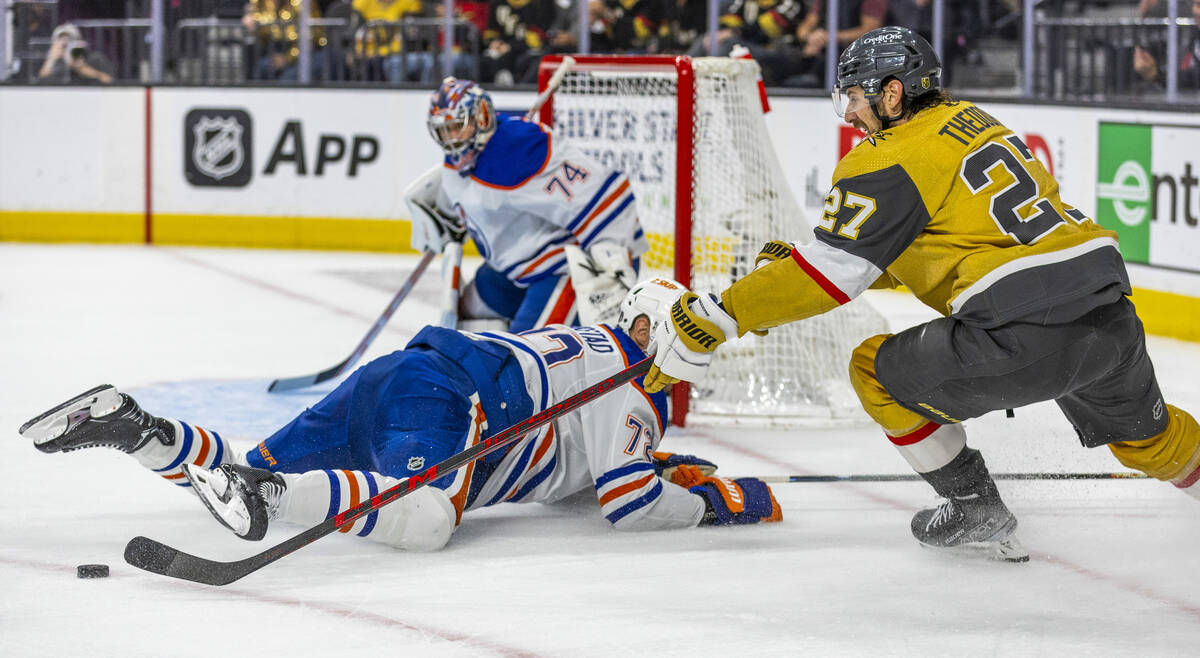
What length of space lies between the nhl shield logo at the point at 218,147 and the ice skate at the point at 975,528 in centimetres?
578

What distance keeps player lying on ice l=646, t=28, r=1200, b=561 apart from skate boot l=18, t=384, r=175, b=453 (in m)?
0.89

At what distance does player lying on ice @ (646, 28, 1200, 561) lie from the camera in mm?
2498

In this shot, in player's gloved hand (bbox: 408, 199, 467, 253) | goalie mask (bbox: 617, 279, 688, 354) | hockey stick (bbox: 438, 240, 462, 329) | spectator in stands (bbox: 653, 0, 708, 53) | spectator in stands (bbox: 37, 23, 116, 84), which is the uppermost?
spectator in stands (bbox: 653, 0, 708, 53)

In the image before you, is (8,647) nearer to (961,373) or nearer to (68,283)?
(961,373)

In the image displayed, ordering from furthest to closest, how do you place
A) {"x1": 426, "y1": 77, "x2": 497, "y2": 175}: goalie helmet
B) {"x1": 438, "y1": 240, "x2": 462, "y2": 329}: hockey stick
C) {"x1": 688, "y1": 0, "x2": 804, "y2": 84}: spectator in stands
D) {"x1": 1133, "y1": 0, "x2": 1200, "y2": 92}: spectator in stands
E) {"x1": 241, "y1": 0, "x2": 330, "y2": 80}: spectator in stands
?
{"x1": 241, "y1": 0, "x2": 330, "y2": 80}: spectator in stands, {"x1": 688, "y1": 0, "x2": 804, "y2": 84}: spectator in stands, {"x1": 1133, "y1": 0, "x2": 1200, "y2": 92}: spectator in stands, {"x1": 438, "y1": 240, "x2": 462, "y2": 329}: hockey stick, {"x1": 426, "y1": 77, "x2": 497, "y2": 175}: goalie helmet

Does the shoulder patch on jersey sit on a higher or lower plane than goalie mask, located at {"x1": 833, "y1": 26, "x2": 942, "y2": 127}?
lower

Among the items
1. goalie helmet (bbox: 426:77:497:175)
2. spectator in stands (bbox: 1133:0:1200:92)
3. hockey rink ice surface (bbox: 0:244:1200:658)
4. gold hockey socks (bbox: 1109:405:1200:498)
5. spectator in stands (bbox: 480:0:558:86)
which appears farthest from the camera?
spectator in stands (bbox: 480:0:558:86)

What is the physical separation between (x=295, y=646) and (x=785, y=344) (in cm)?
223

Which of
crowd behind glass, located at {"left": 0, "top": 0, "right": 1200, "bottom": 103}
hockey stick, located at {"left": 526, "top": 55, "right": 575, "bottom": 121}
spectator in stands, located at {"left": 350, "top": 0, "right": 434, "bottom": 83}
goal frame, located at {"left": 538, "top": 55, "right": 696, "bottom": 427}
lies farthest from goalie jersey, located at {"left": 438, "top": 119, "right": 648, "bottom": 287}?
spectator in stands, located at {"left": 350, "top": 0, "right": 434, "bottom": 83}

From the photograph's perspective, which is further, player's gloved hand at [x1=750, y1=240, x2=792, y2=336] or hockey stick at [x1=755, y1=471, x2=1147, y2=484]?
hockey stick at [x1=755, y1=471, x2=1147, y2=484]

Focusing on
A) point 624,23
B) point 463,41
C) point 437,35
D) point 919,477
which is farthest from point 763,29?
point 919,477

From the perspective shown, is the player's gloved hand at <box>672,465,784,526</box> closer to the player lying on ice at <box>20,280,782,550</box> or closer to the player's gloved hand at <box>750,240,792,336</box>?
the player lying on ice at <box>20,280,782,550</box>

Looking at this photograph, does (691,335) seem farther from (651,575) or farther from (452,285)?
(452,285)

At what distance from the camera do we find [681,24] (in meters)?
7.50
